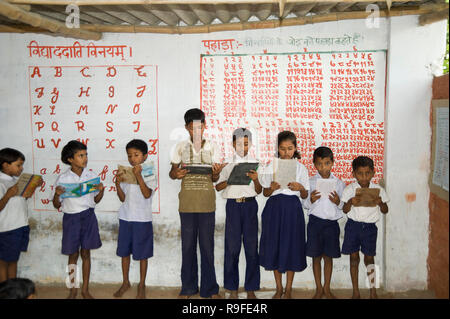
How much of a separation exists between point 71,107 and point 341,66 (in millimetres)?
2933

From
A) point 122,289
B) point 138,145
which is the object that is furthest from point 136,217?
point 122,289

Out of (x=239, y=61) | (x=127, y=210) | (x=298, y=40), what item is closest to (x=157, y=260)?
(x=127, y=210)

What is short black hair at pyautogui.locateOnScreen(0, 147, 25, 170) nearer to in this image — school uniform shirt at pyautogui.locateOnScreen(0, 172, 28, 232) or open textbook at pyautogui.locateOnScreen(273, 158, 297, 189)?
school uniform shirt at pyautogui.locateOnScreen(0, 172, 28, 232)

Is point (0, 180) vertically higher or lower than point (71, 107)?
lower

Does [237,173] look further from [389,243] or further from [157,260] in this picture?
[389,243]

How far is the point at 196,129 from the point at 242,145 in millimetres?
473

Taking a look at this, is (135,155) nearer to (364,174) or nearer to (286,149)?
(286,149)

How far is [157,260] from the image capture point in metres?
4.14

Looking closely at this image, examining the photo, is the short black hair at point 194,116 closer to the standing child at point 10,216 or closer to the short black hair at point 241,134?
the short black hair at point 241,134

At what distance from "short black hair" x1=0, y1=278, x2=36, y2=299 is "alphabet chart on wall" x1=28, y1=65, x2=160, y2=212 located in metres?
2.03

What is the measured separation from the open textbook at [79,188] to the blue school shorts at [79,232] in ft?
0.66

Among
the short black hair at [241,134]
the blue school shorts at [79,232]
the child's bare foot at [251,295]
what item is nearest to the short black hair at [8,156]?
the blue school shorts at [79,232]

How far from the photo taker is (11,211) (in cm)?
356

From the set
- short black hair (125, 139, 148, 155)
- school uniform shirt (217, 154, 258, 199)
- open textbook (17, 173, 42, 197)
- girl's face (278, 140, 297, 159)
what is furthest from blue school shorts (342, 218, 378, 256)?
open textbook (17, 173, 42, 197)
